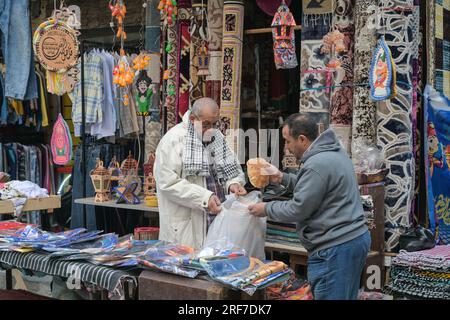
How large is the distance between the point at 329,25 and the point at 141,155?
2.98 m

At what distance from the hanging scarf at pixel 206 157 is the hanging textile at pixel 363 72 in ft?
3.60

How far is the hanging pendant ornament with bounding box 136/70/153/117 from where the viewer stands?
6.07m

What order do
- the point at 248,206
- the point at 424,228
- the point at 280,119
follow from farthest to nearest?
1. the point at 280,119
2. the point at 424,228
3. the point at 248,206

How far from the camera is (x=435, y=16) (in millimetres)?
4844

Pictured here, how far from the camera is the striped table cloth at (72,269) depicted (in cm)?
295

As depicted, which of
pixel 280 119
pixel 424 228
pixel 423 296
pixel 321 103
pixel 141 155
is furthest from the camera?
pixel 141 155

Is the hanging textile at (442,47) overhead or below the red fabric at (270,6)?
below

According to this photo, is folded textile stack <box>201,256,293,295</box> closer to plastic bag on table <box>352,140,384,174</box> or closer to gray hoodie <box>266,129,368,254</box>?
gray hoodie <box>266,129,368,254</box>

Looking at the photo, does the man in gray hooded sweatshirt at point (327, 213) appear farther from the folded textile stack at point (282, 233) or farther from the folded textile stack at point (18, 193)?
the folded textile stack at point (18, 193)

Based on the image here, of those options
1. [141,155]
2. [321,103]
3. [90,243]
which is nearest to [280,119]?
[321,103]

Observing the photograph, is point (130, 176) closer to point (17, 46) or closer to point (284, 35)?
point (17, 46)

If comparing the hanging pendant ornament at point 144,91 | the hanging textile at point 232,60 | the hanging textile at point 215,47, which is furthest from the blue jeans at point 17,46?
the hanging textile at point 232,60

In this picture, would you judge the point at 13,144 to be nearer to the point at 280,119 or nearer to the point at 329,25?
the point at 280,119

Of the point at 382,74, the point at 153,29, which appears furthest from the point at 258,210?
the point at 153,29
